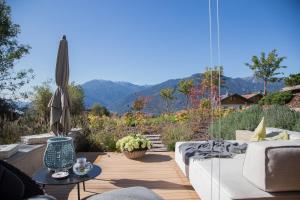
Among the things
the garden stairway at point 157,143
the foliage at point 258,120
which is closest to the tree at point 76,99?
the garden stairway at point 157,143

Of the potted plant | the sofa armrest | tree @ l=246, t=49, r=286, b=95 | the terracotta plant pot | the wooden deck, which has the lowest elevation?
the wooden deck

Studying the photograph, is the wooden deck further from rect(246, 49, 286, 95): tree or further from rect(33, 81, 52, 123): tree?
rect(246, 49, 286, 95): tree

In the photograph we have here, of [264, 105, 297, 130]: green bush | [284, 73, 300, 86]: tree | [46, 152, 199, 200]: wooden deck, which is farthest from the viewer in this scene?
[284, 73, 300, 86]: tree

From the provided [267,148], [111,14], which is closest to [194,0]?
[267,148]

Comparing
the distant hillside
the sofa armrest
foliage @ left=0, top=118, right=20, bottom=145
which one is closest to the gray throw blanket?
the sofa armrest

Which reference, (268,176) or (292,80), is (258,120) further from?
(292,80)

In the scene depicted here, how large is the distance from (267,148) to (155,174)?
2441mm

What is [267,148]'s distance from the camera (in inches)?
82.7

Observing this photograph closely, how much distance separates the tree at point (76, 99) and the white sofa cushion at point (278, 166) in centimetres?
750

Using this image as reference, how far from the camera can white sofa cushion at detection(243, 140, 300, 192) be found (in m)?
2.08

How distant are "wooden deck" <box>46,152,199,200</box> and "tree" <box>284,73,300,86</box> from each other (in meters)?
23.2

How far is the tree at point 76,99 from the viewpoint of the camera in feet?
29.7

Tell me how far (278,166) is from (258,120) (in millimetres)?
4219

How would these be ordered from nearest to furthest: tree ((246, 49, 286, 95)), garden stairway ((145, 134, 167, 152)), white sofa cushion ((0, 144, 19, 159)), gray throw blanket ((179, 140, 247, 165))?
white sofa cushion ((0, 144, 19, 159)) < gray throw blanket ((179, 140, 247, 165)) < garden stairway ((145, 134, 167, 152)) < tree ((246, 49, 286, 95))
